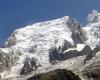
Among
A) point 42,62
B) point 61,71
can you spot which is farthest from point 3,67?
point 61,71

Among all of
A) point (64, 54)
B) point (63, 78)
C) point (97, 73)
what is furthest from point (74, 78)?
point (64, 54)

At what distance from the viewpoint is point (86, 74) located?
3290 inches

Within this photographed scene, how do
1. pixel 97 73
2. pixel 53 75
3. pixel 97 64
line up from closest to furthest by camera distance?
pixel 53 75 → pixel 97 73 → pixel 97 64

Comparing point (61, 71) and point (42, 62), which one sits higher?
point (42, 62)

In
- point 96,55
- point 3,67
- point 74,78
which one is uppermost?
point 3,67

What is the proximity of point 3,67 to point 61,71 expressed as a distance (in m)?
131

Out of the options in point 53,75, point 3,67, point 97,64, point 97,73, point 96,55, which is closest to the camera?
point 53,75

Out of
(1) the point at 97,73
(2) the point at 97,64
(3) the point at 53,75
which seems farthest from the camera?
(2) the point at 97,64

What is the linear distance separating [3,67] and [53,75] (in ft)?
432

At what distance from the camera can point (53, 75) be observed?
66875 millimetres

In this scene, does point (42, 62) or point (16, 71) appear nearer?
point (16, 71)

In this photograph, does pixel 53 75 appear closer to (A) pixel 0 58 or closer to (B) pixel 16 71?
(B) pixel 16 71

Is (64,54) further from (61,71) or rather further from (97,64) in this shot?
(61,71)

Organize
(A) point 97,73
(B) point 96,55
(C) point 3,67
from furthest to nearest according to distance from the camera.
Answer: (C) point 3,67 < (B) point 96,55 < (A) point 97,73
